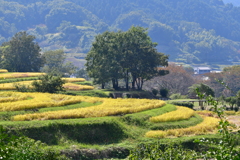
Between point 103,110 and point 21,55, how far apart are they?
172 ft

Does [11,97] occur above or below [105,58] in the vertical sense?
below

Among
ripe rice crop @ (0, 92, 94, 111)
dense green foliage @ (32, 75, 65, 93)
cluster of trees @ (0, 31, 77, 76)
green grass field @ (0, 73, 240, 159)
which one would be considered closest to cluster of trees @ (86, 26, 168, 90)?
dense green foliage @ (32, 75, 65, 93)

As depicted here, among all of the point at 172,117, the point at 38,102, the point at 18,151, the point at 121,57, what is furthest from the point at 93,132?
the point at 121,57

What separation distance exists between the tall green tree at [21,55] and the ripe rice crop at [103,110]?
46.1 m

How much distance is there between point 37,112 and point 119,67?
3523 centimetres

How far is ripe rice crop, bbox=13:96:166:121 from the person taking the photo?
28828mm

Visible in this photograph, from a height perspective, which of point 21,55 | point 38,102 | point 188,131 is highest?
point 21,55

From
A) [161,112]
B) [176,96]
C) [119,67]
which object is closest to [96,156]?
[161,112]

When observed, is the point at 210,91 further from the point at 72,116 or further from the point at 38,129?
the point at 38,129

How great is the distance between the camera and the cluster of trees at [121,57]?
64.2m

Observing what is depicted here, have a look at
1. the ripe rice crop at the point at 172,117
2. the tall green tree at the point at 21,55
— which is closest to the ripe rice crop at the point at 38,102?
the ripe rice crop at the point at 172,117

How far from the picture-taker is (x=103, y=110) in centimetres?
3338

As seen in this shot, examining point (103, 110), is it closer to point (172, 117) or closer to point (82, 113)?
point (82, 113)

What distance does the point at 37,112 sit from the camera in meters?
30.9
